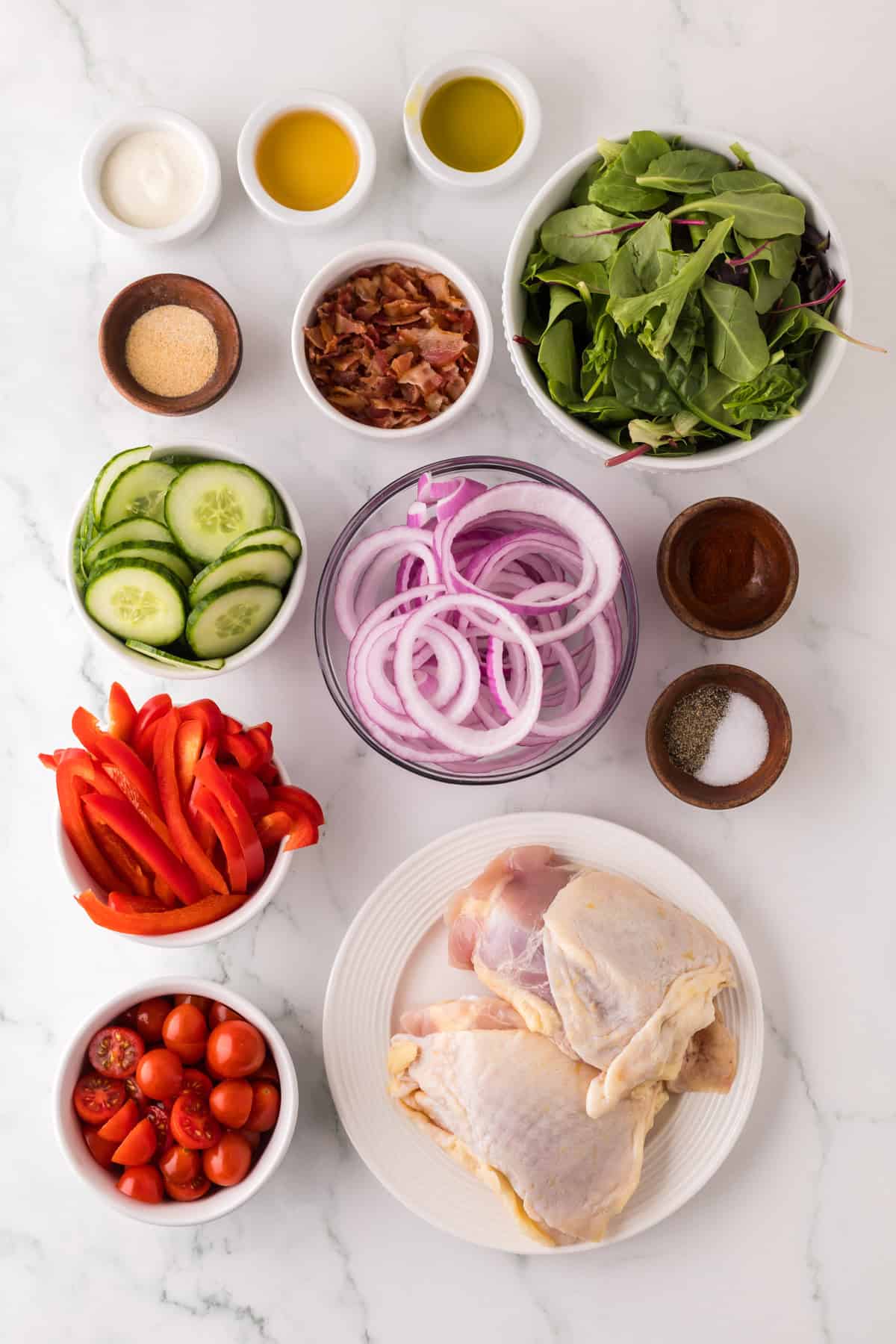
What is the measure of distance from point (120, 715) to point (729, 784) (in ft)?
3.76

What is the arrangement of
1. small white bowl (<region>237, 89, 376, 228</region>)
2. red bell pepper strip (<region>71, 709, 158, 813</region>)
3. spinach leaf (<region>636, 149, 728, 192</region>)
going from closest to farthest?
spinach leaf (<region>636, 149, 728, 192</region>), red bell pepper strip (<region>71, 709, 158, 813</region>), small white bowl (<region>237, 89, 376, 228</region>)

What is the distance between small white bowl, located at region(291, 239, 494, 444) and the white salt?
2.58 ft

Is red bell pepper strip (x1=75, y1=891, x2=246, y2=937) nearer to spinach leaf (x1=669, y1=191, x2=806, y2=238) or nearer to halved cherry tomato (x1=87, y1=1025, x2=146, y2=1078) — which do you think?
halved cherry tomato (x1=87, y1=1025, x2=146, y2=1078)

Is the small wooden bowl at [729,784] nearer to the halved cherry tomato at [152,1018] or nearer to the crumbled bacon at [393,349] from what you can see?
the crumbled bacon at [393,349]

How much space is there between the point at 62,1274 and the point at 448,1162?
2.70 feet

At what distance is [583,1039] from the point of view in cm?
187

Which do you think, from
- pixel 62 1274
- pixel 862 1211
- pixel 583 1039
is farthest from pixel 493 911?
pixel 62 1274

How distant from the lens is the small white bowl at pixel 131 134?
2.07 m

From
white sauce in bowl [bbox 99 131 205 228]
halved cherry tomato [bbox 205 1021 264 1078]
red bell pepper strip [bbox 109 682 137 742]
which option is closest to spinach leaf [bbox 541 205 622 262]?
white sauce in bowl [bbox 99 131 205 228]

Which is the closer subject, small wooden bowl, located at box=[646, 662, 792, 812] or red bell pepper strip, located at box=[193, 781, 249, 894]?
red bell pepper strip, located at box=[193, 781, 249, 894]

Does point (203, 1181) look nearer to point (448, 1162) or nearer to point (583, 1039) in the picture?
point (448, 1162)

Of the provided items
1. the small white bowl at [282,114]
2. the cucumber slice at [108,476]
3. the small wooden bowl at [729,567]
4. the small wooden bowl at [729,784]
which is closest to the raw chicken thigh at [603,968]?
the small wooden bowl at [729,784]

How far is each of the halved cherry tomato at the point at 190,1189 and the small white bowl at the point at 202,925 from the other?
0.43m

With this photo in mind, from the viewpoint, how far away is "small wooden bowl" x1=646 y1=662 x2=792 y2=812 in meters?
1.99
